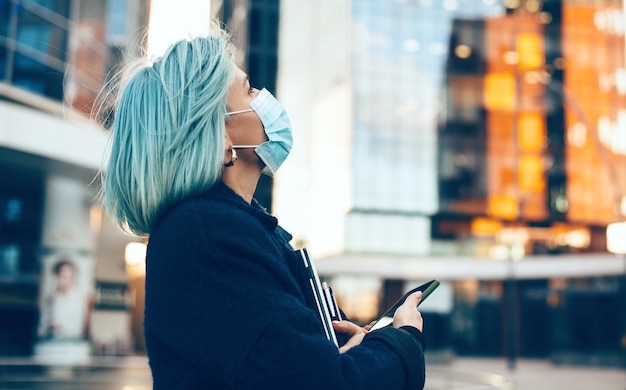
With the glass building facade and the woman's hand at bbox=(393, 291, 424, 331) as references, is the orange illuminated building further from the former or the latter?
the woman's hand at bbox=(393, 291, 424, 331)

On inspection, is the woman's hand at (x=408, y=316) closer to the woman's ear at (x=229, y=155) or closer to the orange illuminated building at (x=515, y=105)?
the woman's ear at (x=229, y=155)

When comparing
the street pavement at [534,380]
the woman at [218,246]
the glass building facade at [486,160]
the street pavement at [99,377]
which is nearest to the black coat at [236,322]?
the woman at [218,246]

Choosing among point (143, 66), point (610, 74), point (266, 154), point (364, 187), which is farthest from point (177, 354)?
point (610, 74)

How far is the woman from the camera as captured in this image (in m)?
A: 1.57

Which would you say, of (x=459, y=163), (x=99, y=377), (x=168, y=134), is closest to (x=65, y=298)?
(x=99, y=377)

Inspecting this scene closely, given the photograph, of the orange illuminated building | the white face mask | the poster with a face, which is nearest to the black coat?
the white face mask

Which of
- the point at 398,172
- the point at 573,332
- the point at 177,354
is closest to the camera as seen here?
the point at 177,354

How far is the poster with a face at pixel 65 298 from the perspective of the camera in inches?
785

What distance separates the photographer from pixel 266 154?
2039mm

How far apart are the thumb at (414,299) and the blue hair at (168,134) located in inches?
25.3

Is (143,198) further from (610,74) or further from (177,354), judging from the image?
(610,74)

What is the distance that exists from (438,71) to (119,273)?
28272mm

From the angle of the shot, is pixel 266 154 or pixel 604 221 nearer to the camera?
pixel 266 154

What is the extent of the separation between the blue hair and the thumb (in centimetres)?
64
